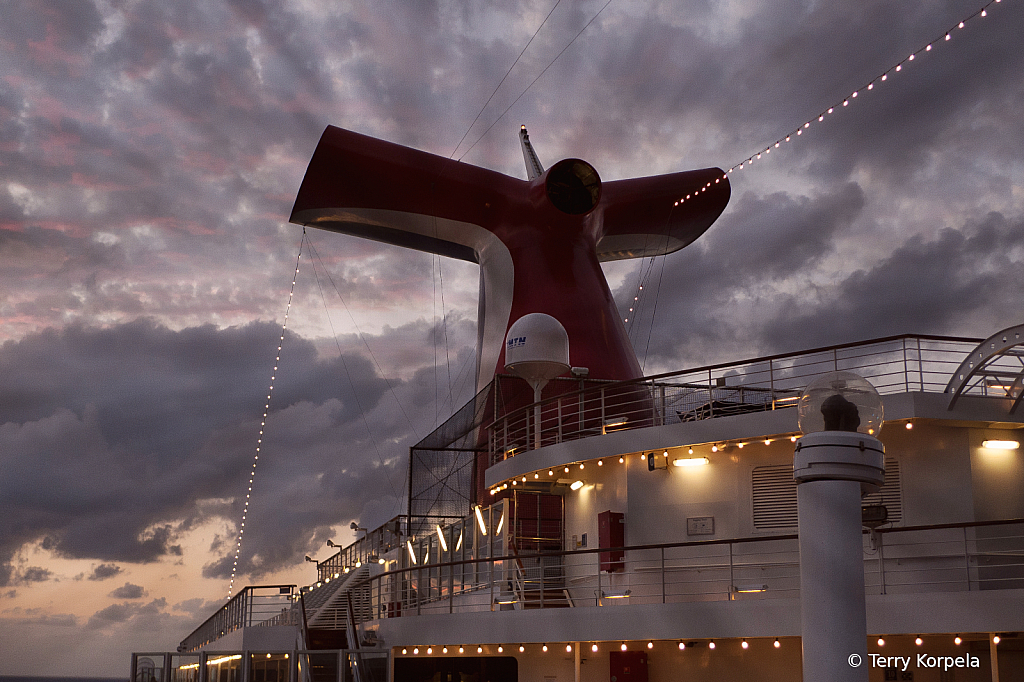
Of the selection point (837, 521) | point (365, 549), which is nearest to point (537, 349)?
point (837, 521)

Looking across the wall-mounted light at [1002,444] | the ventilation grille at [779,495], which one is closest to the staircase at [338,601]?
the ventilation grille at [779,495]

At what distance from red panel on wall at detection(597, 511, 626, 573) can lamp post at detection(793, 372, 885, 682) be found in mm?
7059

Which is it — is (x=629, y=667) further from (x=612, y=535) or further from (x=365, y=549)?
(x=365, y=549)

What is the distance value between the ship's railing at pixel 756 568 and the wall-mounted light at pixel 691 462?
1126 millimetres

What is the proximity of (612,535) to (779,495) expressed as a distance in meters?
2.41

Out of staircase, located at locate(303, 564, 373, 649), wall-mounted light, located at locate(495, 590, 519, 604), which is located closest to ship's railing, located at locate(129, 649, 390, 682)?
wall-mounted light, located at locate(495, 590, 519, 604)

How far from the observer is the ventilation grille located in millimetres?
12391

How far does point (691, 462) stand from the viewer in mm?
13516

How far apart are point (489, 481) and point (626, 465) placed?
2874 millimetres

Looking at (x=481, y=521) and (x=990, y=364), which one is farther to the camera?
(x=481, y=521)

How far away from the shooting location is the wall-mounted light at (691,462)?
1346 centimetres

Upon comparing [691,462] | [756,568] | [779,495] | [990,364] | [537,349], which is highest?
[537,349]

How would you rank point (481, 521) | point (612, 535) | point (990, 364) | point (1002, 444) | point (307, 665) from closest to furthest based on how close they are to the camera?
point (990, 364), point (1002, 444), point (612, 535), point (307, 665), point (481, 521)

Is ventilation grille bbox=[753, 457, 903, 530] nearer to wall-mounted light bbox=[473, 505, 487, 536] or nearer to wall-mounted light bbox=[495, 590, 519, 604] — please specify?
wall-mounted light bbox=[495, 590, 519, 604]
